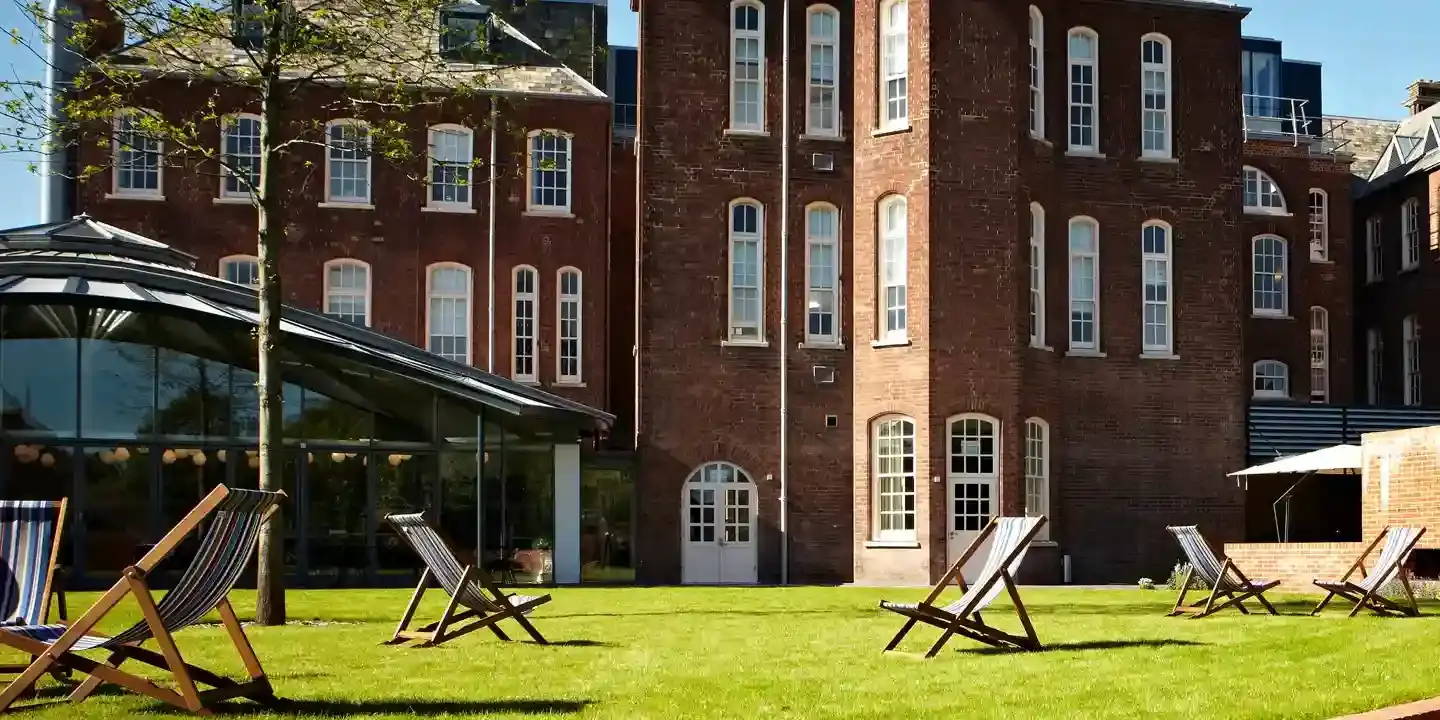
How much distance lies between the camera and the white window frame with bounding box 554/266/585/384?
33781 millimetres

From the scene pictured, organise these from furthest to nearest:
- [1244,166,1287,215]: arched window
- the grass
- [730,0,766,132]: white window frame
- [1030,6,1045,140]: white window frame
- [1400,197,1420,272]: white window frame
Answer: [1244,166,1287,215]: arched window < [1400,197,1420,272]: white window frame < [730,0,766,132]: white window frame < [1030,6,1045,140]: white window frame < the grass

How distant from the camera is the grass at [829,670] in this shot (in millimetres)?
8578

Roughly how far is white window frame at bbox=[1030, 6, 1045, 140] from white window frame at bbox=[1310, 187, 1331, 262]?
1501 cm

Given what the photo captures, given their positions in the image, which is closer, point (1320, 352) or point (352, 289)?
point (352, 289)

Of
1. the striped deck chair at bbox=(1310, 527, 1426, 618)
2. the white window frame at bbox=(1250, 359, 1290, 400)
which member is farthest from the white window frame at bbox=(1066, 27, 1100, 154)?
the striped deck chair at bbox=(1310, 527, 1426, 618)

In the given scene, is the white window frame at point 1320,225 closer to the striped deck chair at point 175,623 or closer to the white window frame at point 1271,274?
the white window frame at point 1271,274

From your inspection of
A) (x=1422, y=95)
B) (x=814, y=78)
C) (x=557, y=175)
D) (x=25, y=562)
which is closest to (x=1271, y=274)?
(x=1422, y=95)

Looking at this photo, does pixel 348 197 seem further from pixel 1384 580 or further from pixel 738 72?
pixel 1384 580

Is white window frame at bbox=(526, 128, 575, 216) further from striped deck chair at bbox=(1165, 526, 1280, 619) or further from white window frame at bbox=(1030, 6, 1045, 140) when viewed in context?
striped deck chair at bbox=(1165, 526, 1280, 619)

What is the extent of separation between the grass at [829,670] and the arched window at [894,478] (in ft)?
40.6

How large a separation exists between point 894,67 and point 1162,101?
5.65 meters

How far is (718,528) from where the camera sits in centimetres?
3086

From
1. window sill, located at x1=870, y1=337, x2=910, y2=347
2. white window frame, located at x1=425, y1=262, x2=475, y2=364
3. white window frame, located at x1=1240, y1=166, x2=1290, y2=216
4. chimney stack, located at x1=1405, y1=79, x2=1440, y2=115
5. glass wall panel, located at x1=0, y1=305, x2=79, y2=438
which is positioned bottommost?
glass wall panel, located at x1=0, y1=305, x2=79, y2=438

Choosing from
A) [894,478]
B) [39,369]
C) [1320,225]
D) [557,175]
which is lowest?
[894,478]
